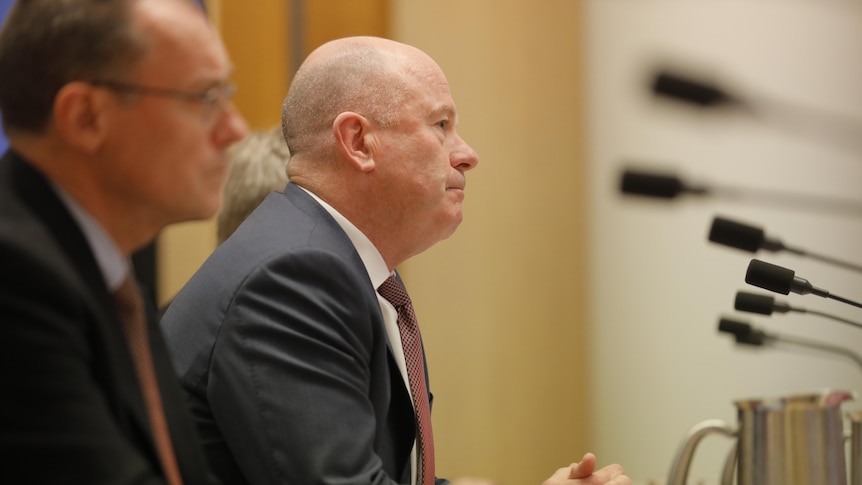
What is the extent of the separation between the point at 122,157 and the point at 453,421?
9.82ft

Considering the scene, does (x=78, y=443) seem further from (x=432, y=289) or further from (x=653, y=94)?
(x=432, y=289)

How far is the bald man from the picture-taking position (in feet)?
4.49

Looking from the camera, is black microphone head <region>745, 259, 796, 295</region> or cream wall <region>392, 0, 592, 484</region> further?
cream wall <region>392, 0, 592, 484</region>

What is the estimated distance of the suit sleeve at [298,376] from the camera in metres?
1.35

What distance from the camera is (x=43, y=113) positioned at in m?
1.08

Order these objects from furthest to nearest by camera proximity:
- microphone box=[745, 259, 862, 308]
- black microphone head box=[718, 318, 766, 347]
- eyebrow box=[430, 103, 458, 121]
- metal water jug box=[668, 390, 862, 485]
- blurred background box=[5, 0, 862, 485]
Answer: blurred background box=[5, 0, 862, 485], black microphone head box=[718, 318, 766, 347], eyebrow box=[430, 103, 458, 121], metal water jug box=[668, 390, 862, 485], microphone box=[745, 259, 862, 308]

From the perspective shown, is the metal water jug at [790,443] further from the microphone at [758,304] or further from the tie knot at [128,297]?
the tie knot at [128,297]

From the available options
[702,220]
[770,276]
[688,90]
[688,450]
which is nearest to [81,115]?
[688,90]

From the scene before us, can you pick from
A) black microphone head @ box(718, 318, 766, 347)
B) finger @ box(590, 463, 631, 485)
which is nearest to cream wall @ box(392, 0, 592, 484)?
black microphone head @ box(718, 318, 766, 347)

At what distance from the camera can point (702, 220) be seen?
3.70 m

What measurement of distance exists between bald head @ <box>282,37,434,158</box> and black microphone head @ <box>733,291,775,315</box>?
66 cm

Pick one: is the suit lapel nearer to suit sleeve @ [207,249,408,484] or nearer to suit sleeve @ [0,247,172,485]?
suit sleeve @ [0,247,172,485]

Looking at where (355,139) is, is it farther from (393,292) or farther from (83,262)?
(83,262)

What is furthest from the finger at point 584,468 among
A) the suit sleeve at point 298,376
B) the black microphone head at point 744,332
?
the black microphone head at point 744,332
